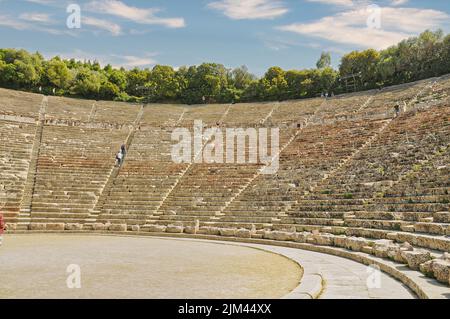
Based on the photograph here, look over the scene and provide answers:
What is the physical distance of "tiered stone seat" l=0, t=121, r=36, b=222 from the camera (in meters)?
21.5

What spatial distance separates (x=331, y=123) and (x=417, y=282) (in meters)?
22.2

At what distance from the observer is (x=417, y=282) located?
7293mm

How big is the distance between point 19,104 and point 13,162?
1138cm

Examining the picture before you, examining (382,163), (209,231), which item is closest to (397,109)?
(382,163)

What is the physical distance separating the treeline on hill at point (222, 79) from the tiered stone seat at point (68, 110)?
7.57 meters

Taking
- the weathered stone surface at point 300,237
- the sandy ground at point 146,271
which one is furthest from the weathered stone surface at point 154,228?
the weathered stone surface at point 300,237

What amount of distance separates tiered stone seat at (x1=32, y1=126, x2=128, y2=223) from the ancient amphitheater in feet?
0.28

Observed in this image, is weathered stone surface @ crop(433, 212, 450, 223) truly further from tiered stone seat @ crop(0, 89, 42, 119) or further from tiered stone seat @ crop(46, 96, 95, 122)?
tiered stone seat @ crop(0, 89, 42, 119)

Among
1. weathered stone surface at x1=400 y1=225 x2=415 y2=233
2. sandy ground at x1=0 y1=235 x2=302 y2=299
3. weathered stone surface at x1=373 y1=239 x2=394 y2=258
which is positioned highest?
weathered stone surface at x1=400 y1=225 x2=415 y2=233

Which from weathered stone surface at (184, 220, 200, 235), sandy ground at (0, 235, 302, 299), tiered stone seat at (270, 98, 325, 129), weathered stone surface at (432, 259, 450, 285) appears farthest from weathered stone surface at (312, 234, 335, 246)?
tiered stone seat at (270, 98, 325, 129)

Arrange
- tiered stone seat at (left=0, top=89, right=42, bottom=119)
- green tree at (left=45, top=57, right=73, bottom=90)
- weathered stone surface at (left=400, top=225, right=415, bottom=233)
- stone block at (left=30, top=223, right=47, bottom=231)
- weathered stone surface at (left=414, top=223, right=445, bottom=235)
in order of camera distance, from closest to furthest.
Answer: weathered stone surface at (left=414, top=223, right=445, bottom=235) → weathered stone surface at (left=400, top=225, right=415, bottom=233) → stone block at (left=30, top=223, right=47, bottom=231) → tiered stone seat at (left=0, top=89, right=42, bottom=119) → green tree at (left=45, top=57, right=73, bottom=90)

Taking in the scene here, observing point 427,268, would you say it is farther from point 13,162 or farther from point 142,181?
point 13,162
